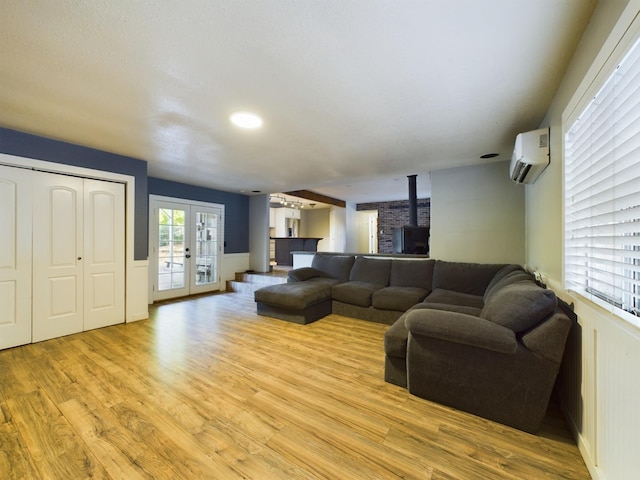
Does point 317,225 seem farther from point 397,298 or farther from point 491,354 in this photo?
point 491,354

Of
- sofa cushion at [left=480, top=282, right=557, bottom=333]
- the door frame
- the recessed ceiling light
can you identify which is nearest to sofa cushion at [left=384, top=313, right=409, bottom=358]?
sofa cushion at [left=480, top=282, right=557, bottom=333]

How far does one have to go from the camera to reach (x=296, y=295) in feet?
12.2

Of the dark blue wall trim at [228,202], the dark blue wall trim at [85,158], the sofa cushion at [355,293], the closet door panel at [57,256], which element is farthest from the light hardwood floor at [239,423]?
the dark blue wall trim at [228,202]

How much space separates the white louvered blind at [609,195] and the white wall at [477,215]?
8.06ft

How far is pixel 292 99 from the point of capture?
6.92ft

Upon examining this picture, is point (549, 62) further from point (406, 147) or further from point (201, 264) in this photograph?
point (201, 264)

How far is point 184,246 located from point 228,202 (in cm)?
153

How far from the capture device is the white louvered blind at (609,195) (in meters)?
1.02

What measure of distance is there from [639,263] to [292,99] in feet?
7.34

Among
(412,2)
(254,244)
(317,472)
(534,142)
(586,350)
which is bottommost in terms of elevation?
(317,472)

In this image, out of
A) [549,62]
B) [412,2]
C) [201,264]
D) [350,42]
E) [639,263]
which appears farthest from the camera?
[201,264]

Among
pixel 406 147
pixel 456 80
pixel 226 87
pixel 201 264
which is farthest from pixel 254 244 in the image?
pixel 456 80

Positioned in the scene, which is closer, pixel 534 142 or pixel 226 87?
pixel 226 87

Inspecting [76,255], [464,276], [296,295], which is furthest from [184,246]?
[464,276]
